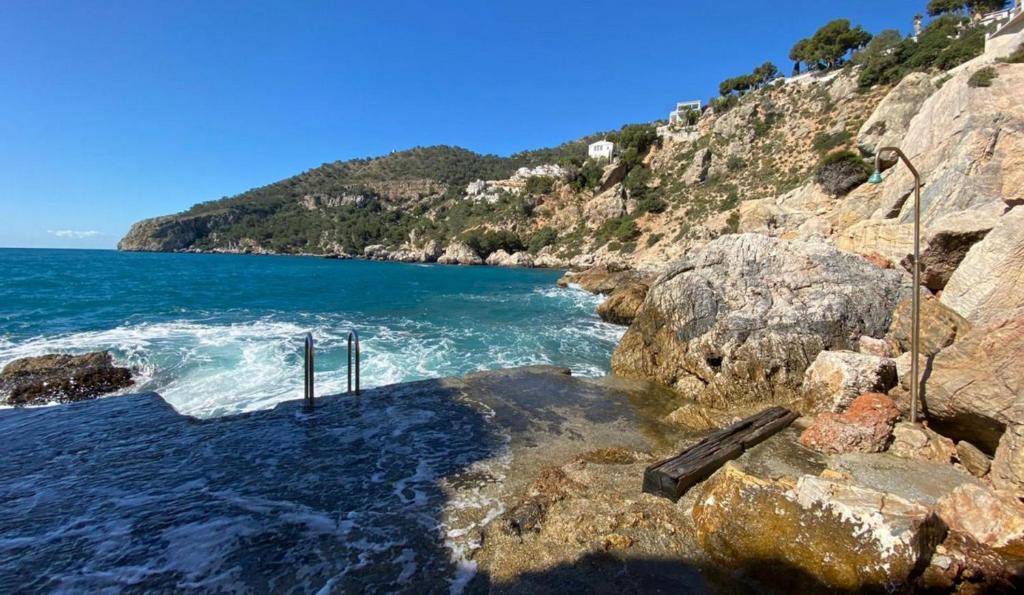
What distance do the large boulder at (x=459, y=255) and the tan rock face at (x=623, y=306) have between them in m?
64.2

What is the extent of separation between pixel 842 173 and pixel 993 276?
27.2 meters

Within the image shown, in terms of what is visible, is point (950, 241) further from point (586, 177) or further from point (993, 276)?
point (586, 177)

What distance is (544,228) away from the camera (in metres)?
89.7

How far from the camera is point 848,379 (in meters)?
8.20

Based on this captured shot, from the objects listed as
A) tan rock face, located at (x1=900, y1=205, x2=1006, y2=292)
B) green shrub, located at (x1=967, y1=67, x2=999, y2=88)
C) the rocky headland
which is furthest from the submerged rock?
green shrub, located at (x1=967, y1=67, x2=999, y2=88)

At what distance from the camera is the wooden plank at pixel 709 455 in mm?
5641

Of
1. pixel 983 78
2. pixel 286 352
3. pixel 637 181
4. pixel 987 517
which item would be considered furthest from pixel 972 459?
pixel 637 181

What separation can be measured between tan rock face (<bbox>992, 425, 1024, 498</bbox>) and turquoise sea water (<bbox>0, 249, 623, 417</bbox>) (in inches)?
359

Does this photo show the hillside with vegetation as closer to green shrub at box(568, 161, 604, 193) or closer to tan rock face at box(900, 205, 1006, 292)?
green shrub at box(568, 161, 604, 193)

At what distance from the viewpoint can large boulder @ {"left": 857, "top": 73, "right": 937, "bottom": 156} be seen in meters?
29.6

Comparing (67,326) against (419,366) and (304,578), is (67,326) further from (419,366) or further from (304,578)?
(304,578)

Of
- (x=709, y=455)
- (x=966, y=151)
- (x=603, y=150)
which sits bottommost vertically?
(x=709, y=455)

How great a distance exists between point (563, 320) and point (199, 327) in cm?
1806

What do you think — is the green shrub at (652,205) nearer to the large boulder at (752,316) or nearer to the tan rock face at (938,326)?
the large boulder at (752,316)
